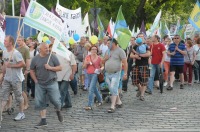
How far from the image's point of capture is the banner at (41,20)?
8.65 meters

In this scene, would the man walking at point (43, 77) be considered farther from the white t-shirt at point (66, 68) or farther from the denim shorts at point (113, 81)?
the denim shorts at point (113, 81)

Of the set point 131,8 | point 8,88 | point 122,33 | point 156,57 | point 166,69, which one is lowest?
point 8,88

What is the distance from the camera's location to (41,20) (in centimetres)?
872

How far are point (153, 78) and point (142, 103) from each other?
1.84 metres

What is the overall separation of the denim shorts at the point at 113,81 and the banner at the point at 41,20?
1.82 metres

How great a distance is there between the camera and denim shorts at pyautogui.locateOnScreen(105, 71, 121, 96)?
32.7ft

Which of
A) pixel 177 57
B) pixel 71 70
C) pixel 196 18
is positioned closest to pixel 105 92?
pixel 71 70

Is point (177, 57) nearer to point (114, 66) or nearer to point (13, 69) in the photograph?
point (114, 66)

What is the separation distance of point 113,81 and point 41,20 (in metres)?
2.31

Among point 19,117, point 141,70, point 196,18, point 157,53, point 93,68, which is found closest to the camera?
point 19,117

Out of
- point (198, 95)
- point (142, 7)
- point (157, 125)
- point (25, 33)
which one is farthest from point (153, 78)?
point (142, 7)

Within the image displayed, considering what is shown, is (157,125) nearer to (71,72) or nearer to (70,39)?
(71,72)

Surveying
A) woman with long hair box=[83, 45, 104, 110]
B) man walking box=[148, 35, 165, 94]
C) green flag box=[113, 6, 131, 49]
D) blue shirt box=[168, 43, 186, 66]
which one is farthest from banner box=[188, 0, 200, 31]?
woman with long hair box=[83, 45, 104, 110]

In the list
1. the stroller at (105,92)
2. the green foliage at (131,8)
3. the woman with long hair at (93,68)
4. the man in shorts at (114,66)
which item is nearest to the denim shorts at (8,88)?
the woman with long hair at (93,68)
